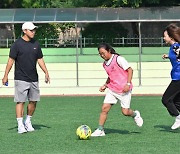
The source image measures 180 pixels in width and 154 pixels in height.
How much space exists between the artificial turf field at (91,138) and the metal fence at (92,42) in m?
6.96

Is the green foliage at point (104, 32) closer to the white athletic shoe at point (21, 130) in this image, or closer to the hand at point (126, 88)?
the white athletic shoe at point (21, 130)

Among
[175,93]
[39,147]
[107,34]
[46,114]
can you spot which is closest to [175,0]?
[107,34]

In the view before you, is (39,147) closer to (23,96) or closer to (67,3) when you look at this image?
(23,96)

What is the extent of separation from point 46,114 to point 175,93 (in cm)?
451

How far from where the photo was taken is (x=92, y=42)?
23.3 m

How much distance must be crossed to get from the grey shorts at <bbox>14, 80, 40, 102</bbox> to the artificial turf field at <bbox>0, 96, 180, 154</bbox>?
61 cm

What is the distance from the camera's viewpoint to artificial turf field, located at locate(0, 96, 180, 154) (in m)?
9.02

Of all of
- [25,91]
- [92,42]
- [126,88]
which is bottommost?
[92,42]

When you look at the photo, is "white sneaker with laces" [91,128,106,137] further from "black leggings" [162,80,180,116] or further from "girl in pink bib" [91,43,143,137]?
"black leggings" [162,80,180,116]

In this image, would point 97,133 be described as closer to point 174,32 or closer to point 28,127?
point 28,127

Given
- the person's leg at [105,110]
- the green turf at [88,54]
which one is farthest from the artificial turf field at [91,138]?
the green turf at [88,54]

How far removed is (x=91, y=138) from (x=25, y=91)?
5.44ft

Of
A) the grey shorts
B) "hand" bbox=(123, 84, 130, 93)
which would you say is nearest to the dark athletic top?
the grey shorts

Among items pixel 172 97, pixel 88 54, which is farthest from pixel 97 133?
pixel 88 54
